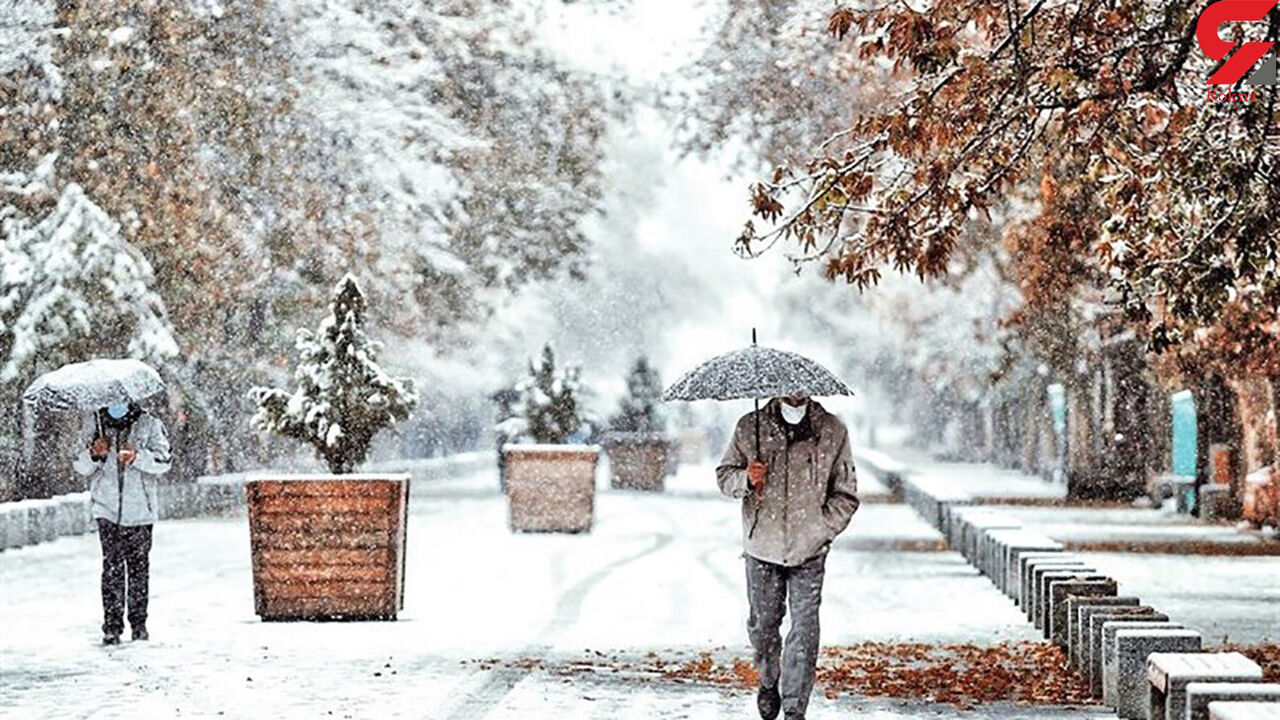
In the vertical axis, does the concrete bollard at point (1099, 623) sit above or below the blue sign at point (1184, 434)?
below

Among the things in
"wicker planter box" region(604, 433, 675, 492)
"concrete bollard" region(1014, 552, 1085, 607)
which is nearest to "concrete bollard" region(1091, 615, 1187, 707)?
"concrete bollard" region(1014, 552, 1085, 607)

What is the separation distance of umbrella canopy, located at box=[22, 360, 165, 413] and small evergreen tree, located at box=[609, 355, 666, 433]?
36.4 m

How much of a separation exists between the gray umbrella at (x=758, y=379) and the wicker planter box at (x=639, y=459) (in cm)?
3645

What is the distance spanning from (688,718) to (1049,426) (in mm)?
58562

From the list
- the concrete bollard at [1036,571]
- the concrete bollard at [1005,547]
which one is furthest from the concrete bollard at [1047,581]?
the concrete bollard at [1005,547]

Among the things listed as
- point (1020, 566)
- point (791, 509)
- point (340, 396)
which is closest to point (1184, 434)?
point (1020, 566)

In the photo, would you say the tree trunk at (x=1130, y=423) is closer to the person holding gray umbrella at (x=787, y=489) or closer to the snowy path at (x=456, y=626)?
the snowy path at (x=456, y=626)

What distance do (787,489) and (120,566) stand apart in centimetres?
622

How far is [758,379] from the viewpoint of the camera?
12648 mm

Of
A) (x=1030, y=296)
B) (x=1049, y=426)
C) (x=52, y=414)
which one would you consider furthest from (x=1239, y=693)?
(x=1049, y=426)

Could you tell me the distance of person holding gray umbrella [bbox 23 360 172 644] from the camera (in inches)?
677

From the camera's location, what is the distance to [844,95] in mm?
38438

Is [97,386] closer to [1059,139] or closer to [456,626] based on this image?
[456,626]

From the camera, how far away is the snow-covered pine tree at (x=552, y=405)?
43.8 metres
